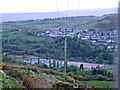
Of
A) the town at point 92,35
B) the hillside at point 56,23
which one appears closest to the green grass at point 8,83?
the town at point 92,35

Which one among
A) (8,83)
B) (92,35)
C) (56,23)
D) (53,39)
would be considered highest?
(56,23)

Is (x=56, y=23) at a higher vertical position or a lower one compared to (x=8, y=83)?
higher

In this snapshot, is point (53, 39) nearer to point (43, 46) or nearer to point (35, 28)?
point (43, 46)

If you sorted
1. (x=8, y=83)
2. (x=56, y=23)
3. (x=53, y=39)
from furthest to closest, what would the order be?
(x=56, y=23) < (x=53, y=39) < (x=8, y=83)

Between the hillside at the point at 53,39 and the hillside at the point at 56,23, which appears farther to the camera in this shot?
the hillside at the point at 56,23

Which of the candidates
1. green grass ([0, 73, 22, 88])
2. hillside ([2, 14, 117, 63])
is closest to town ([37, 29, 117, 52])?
hillside ([2, 14, 117, 63])

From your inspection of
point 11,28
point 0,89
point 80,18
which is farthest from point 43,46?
point 0,89

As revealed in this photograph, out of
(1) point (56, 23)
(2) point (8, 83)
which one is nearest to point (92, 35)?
(1) point (56, 23)

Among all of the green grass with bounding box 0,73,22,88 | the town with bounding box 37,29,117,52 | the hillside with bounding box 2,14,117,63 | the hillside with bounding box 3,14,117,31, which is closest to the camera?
the green grass with bounding box 0,73,22,88

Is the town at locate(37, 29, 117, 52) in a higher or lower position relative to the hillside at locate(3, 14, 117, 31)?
lower

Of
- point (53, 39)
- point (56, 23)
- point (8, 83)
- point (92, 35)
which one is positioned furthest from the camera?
point (56, 23)

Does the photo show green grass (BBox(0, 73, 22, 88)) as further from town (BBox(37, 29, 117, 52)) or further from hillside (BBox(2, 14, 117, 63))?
town (BBox(37, 29, 117, 52))

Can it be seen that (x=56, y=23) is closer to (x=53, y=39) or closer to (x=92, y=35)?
(x=53, y=39)

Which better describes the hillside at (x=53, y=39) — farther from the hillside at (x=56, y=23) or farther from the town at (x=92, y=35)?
the town at (x=92, y=35)
